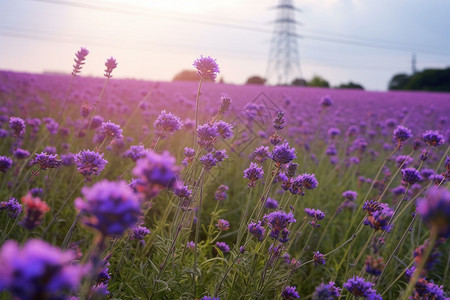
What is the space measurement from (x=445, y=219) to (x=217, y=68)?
1.41 metres

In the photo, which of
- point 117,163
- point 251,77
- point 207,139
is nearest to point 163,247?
point 207,139

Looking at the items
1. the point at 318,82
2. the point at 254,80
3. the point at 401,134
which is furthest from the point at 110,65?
the point at 318,82

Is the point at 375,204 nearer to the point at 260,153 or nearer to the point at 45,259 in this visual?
the point at 260,153

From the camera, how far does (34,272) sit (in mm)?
508

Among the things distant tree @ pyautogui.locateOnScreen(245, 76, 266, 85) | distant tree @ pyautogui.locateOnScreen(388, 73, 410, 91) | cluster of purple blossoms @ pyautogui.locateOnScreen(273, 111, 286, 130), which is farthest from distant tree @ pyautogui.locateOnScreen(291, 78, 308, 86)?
cluster of purple blossoms @ pyautogui.locateOnScreen(273, 111, 286, 130)

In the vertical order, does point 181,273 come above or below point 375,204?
below

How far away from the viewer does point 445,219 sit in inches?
27.3

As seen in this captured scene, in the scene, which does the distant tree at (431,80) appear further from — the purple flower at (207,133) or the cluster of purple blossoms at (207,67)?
the purple flower at (207,133)

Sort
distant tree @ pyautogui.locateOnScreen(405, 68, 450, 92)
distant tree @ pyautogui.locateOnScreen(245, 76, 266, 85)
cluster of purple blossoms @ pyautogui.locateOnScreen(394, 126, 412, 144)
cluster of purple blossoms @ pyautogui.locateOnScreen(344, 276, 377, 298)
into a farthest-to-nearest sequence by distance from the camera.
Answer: distant tree @ pyautogui.locateOnScreen(405, 68, 450, 92), distant tree @ pyautogui.locateOnScreen(245, 76, 266, 85), cluster of purple blossoms @ pyautogui.locateOnScreen(394, 126, 412, 144), cluster of purple blossoms @ pyautogui.locateOnScreen(344, 276, 377, 298)

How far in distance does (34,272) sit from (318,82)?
43516mm

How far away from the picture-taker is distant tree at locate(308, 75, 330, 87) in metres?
41.2

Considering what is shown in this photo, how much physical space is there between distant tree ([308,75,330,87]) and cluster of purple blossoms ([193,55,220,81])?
135 ft

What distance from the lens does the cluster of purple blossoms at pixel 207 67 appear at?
190cm

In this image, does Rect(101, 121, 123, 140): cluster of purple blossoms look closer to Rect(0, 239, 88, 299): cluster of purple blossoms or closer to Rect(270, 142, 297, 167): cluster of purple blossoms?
Rect(270, 142, 297, 167): cluster of purple blossoms
